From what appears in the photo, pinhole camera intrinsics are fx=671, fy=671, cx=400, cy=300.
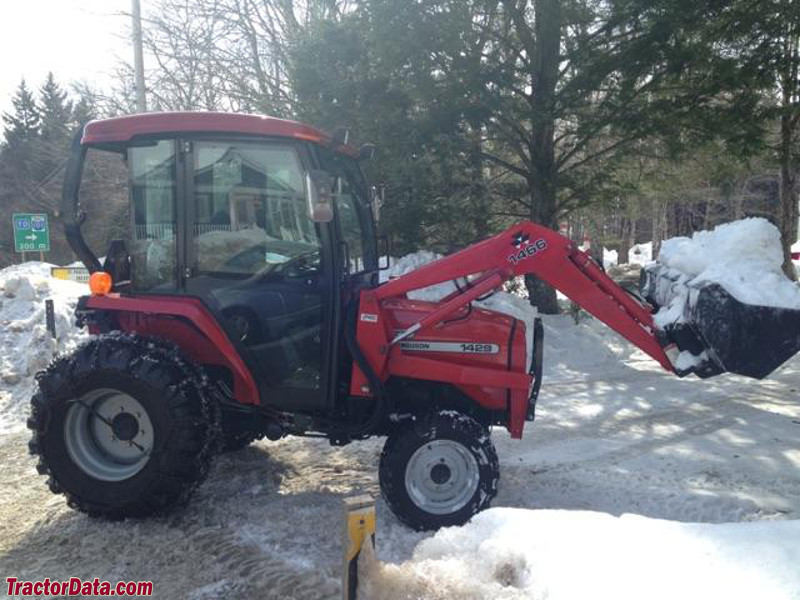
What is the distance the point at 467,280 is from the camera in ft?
15.8

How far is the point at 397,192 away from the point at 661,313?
6860mm

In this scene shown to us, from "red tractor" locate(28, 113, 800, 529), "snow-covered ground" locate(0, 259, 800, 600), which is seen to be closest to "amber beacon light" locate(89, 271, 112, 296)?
"red tractor" locate(28, 113, 800, 529)

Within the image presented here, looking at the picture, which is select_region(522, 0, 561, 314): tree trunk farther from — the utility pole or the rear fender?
the utility pole

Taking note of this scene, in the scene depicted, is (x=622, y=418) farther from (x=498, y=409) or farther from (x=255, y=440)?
(x=255, y=440)

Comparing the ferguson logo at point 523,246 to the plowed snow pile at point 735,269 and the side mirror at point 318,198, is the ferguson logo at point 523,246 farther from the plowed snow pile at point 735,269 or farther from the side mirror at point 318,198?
the side mirror at point 318,198

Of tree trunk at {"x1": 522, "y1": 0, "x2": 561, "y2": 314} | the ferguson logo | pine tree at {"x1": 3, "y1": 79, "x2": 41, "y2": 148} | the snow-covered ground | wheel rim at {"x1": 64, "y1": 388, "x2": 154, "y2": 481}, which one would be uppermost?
pine tree at {"x1": 3, "y1": 79, "x2": 41, "y2": 148}

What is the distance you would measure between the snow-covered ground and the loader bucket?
95 cm

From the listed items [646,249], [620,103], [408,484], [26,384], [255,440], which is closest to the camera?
[408,484]

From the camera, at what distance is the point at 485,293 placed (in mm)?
4551

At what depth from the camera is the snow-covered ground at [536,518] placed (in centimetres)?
270

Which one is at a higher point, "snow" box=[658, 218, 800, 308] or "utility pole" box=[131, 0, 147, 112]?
"utility pole" box=[131, 0, 147, 112]

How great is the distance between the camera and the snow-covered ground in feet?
8.86

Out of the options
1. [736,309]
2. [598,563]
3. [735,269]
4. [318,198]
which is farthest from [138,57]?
[598,563]

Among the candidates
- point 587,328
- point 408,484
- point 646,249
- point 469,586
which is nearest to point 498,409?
point 408,484
